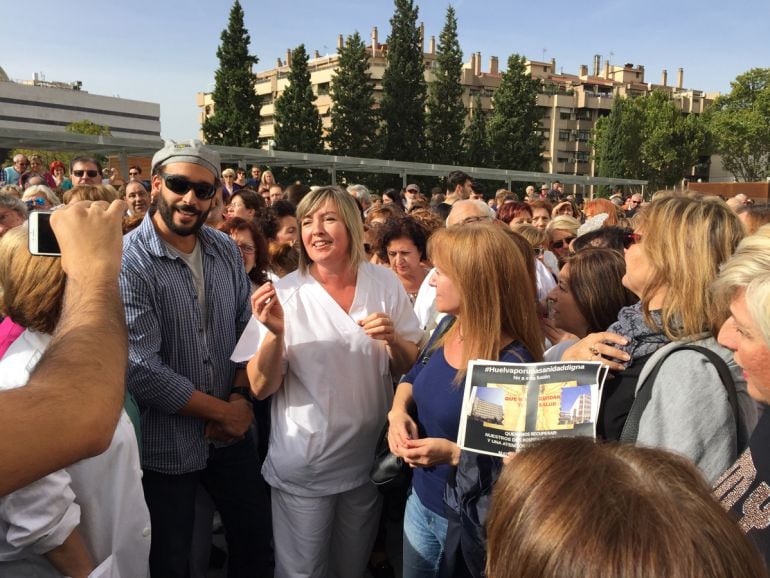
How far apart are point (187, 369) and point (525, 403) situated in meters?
1.63

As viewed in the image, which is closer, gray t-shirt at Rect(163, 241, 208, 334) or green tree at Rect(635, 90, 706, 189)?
gray t-shirt at Rect(163, 241, 208, 334)

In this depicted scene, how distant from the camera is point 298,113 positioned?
43562 millimetres

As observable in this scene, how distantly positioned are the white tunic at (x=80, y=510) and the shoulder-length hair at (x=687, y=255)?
1.89 m

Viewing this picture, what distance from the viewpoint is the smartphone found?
1515mm

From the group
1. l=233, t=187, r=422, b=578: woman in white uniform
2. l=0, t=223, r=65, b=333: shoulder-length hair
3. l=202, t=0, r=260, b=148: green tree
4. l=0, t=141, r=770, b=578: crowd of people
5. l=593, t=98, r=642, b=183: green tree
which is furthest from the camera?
l=593, t=98, r=642, b=183: green tree

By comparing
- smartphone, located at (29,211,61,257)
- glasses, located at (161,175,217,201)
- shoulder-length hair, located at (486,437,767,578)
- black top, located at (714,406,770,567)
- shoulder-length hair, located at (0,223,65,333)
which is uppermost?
glasses, located at (161,175,217,201)

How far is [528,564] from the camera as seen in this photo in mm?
783

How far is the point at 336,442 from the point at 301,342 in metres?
0.49

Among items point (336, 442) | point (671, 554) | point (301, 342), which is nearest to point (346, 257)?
point (301, 342)

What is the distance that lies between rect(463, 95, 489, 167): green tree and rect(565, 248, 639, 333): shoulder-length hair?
48.3 metres

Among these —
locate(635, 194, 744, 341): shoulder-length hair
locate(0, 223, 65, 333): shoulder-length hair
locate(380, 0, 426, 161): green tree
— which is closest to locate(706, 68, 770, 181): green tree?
locate(380, 0, 426, 161): green tree

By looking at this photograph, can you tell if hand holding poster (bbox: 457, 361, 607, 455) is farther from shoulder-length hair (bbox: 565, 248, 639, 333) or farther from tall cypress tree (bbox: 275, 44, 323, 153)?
tall cypress tree (bbox: 275, 44, 323, 153)

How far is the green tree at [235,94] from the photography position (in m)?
41.2

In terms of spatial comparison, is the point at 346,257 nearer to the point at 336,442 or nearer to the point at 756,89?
the point at 336,442
